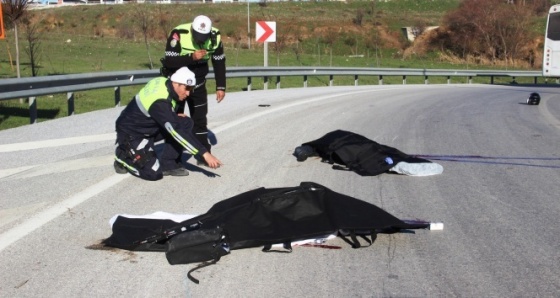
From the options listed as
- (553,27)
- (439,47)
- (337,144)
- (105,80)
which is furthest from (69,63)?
(439,47)

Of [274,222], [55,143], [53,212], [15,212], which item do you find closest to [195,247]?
[274,222]

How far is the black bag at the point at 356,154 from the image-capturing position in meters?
8.12

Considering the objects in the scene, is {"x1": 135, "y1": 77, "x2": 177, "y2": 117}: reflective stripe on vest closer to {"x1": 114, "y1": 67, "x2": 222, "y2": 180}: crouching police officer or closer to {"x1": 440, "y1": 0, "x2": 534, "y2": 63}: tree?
{"x1": 114, "y1": 67, "x2": 222, "y2": 180}: crouching police officer

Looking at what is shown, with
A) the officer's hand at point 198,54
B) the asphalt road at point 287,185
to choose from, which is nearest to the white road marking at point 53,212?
the asphalt road at point 287,185

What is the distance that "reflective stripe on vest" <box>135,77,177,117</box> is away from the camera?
7406 millimetres

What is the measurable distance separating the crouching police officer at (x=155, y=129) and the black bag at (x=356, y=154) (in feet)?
6.14

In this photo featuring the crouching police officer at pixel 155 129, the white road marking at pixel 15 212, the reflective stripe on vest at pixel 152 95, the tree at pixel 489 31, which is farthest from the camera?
the tree at pixel 489 31

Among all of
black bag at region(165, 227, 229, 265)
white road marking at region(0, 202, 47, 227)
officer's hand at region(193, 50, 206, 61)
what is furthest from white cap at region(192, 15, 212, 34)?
black bag at region(165, 227, 229, 265)

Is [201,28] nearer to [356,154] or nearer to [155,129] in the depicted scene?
[155,129]

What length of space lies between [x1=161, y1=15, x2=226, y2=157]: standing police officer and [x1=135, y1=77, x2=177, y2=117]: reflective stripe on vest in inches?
31.0

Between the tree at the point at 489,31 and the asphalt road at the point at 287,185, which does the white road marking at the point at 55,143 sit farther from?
the tree at the point at 489,31

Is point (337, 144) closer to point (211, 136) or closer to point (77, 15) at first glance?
point (211, 136)

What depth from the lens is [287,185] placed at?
7473 millimetres

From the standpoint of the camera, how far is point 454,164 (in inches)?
356
